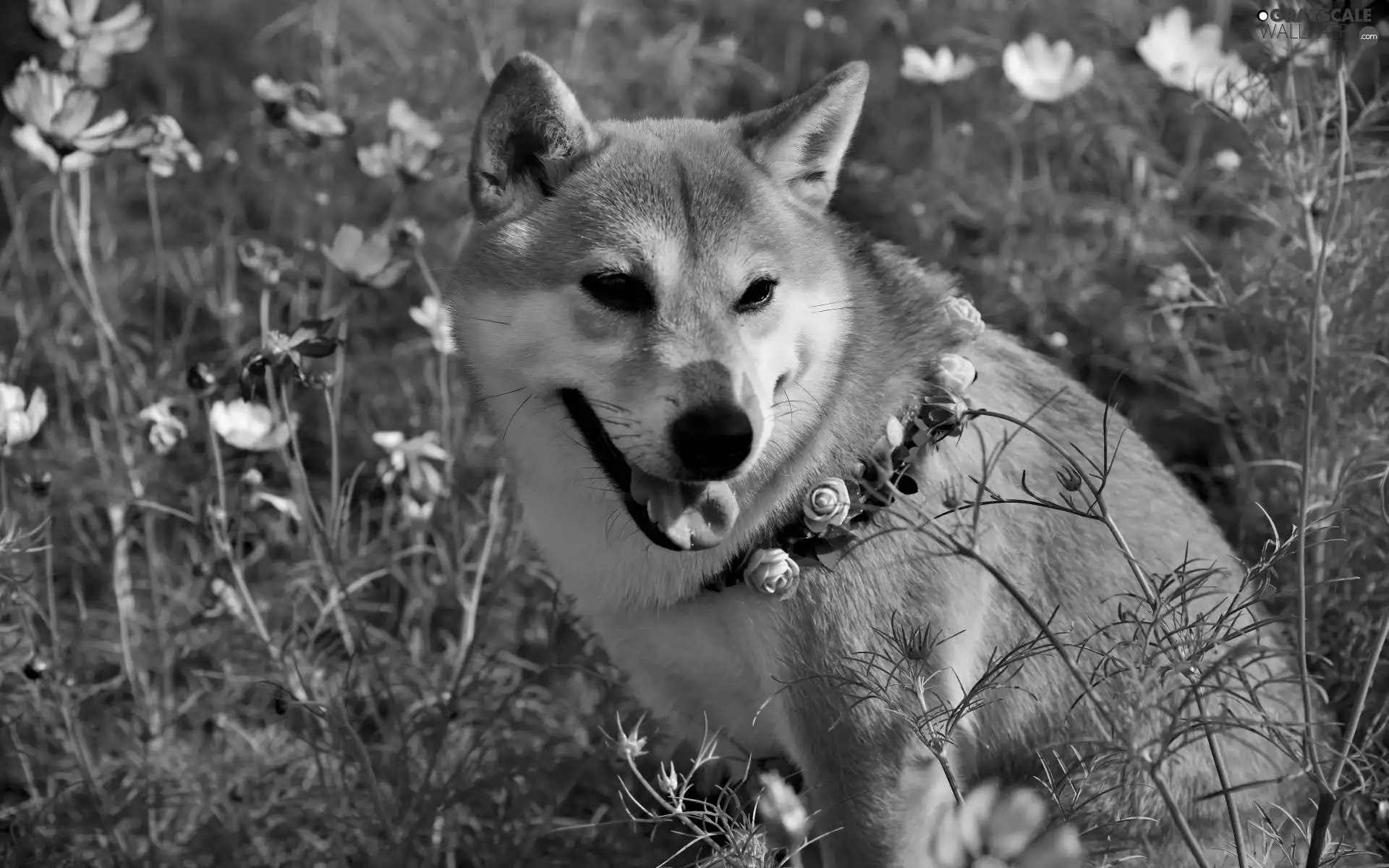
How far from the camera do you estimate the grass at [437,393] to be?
2992 mm

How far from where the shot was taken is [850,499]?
94.4 inches

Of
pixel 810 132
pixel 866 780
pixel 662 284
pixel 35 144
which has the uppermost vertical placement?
pixel 810 132

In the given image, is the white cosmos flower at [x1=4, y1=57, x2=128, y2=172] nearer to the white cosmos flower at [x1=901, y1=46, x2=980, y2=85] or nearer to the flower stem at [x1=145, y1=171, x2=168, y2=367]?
the flower stem at [x1=145, y1=171, x2=168, y2=367]

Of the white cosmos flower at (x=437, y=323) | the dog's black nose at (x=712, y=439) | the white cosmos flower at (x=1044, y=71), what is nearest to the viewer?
the dog's black nose at (x=712, y=439)

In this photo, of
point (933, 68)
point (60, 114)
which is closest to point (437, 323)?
point (60, 114)

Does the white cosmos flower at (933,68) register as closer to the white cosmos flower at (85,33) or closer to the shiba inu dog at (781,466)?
the shiba inu dog at (781,466)

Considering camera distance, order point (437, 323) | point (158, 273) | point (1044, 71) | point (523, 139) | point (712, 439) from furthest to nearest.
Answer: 1. point (1044, 71)
2. point (158, 273)
3. point (437, 323)
4. point (523, 139)
5. point (712, 439)

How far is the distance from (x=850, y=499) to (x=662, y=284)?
1.82ft

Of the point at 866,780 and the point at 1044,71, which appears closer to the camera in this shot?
the point at 866,780

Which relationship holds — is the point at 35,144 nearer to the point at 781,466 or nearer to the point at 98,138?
the point at 98,138

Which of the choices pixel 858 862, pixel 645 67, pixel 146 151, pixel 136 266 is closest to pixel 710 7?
pixel 645 67

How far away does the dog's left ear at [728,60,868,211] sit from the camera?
2588mm

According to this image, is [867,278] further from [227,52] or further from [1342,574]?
[227,52]

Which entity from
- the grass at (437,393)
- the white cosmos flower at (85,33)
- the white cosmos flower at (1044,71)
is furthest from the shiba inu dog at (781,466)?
the white cosmos flower at (1044,71)
